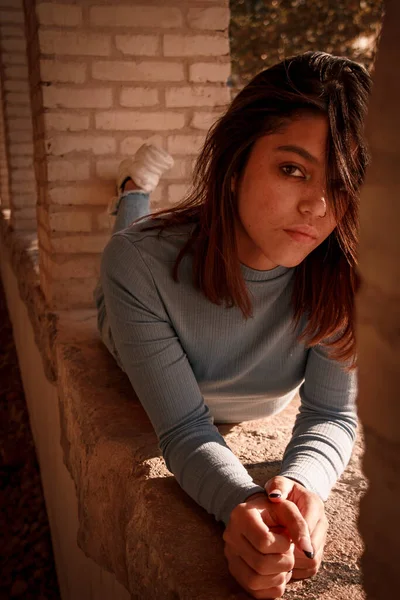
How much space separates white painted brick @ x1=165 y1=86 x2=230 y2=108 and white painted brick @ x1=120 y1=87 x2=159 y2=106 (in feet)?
0.19

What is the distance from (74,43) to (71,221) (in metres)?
0.74

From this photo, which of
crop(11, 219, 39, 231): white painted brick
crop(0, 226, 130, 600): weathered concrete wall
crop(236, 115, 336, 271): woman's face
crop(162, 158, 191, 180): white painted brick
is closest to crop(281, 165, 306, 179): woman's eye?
crop(236, 115, 336, 271): woman's face

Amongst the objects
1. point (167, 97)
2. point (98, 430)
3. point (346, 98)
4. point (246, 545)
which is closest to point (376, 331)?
point (246, 545)

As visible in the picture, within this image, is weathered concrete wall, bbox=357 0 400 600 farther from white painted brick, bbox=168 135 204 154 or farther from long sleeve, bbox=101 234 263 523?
white painted brick, bbox=168 135 204 154

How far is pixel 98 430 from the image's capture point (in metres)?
1.66

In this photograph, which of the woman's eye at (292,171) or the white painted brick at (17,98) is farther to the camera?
the white painted brick at (17,98)

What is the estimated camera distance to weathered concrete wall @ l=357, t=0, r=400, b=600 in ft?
1.80

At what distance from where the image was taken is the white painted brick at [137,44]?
97.0 inches

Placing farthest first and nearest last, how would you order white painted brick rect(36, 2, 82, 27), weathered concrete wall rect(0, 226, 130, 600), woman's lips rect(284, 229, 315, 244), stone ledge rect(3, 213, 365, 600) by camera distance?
white painted brick rect(36, 2, 82, 27) < weathered concrete wall rect(0, 226, 130, 600) < woman's lips rect(284, 229, 315, 244) < stone ledge rect(3, 213, 365, 600)

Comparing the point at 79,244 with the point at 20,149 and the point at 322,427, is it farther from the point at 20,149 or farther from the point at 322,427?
the point at 20,149

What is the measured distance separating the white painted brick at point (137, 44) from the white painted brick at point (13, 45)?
7.67ft

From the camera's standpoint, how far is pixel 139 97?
2.55m

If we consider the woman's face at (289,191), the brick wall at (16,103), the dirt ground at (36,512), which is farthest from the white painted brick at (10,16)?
the woman's face at (289,191)

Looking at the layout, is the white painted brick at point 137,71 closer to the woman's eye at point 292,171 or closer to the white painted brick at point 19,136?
the woman's eye at point 292,171
